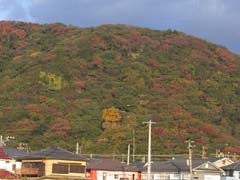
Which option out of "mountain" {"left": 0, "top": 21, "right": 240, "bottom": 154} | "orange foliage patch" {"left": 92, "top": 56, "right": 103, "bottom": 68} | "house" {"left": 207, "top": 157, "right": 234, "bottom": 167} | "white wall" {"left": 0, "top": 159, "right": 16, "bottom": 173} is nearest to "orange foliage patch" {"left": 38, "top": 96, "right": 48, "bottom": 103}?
"mountain" {"left": 0, "top": 21, "right": 240, "bottom": 154}

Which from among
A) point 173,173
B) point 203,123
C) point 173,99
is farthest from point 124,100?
point 173,173

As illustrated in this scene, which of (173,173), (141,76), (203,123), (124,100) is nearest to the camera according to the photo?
(173,173)

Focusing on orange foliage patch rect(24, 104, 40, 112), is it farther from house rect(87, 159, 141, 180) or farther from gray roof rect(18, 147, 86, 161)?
gray roof rect(18, 147, 86, 161)

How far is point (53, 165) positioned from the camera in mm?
50406

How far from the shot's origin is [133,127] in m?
81.1

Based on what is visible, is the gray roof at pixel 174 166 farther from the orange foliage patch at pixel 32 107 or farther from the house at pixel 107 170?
the orange foliage patch at pixel 32 107

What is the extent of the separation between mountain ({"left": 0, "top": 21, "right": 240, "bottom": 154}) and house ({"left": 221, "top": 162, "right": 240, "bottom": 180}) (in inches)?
562

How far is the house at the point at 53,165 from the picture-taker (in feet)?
165

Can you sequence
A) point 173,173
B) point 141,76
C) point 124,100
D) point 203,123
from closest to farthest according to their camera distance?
point 173,173 → point 203,123 → point 124,100 → point 141,76

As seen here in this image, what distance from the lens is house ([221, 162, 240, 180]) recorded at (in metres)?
61.3

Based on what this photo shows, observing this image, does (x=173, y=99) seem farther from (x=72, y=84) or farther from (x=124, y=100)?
(x=72, y=84)

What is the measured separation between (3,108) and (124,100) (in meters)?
16.3

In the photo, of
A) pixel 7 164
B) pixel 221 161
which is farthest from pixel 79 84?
pixel 7 164

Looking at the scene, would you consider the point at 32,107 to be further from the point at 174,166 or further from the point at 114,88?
the point at 174,166
